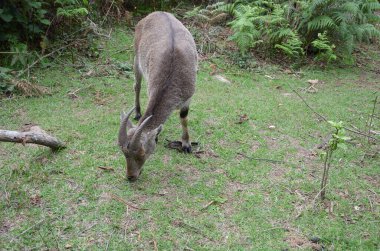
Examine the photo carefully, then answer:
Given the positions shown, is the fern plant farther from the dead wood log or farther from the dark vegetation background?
the dead wood log

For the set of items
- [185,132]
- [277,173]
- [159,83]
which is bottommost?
[277,173]

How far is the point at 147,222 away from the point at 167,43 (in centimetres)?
268

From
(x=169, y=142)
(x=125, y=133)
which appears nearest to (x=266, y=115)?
(x=169, y=142)

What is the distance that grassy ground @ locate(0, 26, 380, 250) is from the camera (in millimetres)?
4262

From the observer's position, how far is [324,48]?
10.1 meters

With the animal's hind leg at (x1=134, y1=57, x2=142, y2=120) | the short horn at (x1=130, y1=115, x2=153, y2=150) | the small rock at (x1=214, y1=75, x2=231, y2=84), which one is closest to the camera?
the short horn at (x1=130, y1=115, x2=153, y2=150)

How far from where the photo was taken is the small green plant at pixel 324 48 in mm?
9898

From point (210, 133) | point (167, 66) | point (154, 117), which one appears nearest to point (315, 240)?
point (154, 117)

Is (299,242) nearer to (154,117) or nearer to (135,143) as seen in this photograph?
(135,143)

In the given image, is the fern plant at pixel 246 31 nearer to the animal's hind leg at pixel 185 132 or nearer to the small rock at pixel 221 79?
the small rock at pixel 221 79

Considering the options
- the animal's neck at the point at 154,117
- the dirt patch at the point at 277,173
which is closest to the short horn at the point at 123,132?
the animal's neck at the point at 154,117

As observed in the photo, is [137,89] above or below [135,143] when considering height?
below

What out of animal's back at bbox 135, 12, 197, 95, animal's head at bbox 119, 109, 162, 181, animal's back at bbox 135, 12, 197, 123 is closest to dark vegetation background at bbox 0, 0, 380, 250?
animal's head at bbox 119, 109, 162, 181

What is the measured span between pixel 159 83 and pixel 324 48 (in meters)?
6.29
